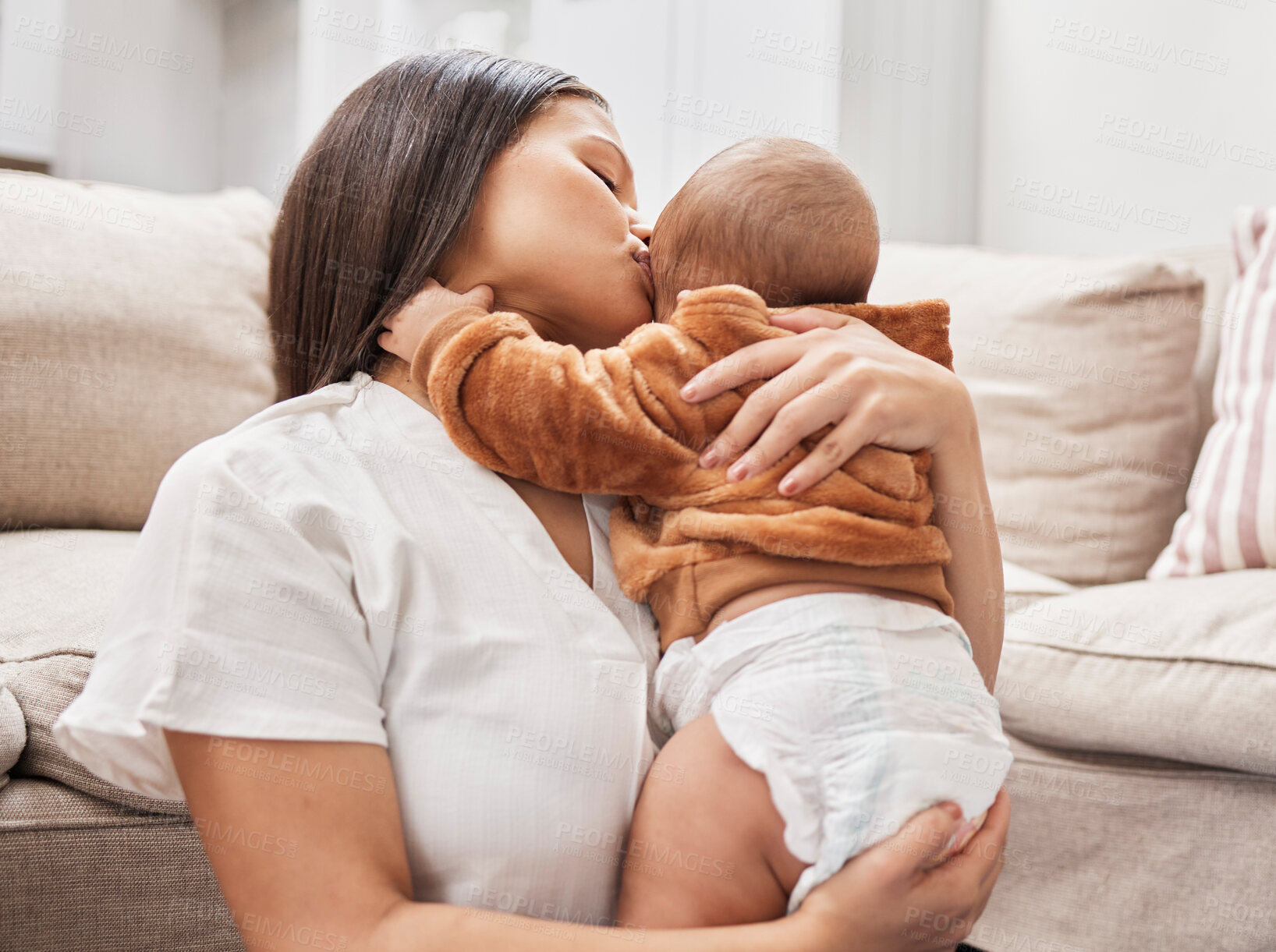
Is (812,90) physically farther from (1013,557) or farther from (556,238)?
(556,238)

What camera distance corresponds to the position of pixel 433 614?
737mm

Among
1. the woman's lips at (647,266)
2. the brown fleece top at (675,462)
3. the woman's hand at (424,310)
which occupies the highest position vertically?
the woman's lips at (647,266)

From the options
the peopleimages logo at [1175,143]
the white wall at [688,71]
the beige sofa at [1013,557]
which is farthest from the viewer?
the white wall at [688,71]

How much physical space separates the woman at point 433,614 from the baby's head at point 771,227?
4 cm

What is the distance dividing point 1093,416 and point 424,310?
1.34 m

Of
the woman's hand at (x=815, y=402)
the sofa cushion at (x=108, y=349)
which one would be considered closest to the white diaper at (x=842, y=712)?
the woman's hand at (x=815, y=402)

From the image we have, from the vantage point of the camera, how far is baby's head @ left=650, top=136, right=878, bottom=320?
88 cm

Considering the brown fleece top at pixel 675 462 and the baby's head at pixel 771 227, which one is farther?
the baby's head at pixel 771 227

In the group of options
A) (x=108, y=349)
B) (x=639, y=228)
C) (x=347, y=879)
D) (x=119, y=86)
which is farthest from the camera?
(x=119, y=86)

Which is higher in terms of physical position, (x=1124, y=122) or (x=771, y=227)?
(x=1124, y=122)

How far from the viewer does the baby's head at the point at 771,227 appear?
0.88 meters

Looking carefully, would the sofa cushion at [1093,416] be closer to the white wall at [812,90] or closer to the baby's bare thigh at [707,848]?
the white wall at [812,90]

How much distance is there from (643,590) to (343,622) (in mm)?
243

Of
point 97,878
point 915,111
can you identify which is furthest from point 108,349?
point 915,111
